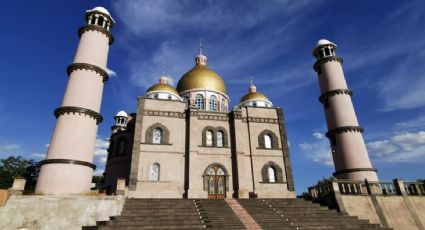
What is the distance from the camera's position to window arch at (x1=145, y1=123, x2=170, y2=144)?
24.0m

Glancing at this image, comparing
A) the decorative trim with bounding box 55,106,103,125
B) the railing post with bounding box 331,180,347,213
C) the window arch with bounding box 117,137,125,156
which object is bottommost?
the railing post with bounding box 331,180,347,213

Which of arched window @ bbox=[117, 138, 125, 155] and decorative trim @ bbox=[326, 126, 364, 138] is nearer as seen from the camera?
decorative trim @ bbox=[326, 126, 364, 138]

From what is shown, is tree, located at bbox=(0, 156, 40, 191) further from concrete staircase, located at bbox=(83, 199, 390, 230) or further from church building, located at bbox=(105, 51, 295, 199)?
concrete staircase, located at bbox=(83, 199, 390, 230)

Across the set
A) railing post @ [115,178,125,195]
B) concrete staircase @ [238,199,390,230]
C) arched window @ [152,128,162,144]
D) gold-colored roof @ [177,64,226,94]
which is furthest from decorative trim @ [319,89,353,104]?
railing post @ [115,178,125,195]

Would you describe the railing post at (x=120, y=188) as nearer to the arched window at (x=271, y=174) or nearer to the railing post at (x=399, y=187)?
the arched window at (x=271, y=174)

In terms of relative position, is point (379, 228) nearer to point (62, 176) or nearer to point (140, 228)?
point (140, 228)

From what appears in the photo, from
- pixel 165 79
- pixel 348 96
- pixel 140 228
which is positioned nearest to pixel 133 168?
pixel 140 228

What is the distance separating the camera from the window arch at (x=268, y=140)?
26.0 meters

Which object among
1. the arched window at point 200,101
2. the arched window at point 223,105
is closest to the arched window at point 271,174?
the arched window at point 223,105

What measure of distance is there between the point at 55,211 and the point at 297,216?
14.5 meters

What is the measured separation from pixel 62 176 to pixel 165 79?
1961 centimetres

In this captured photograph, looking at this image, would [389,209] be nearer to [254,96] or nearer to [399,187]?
[399,187]

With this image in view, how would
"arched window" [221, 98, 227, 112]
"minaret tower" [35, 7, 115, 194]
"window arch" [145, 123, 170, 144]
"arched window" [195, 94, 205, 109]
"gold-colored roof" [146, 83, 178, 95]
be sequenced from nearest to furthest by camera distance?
"minaret tower" [35, 7, 115, 194] → "window arch" [145, 123, 170, 144] → "gold-colored roof" [146, 83, 178, 95] → "arched window" [195, 94, 205, 109] → "arched window" [221, 98, 227, 112]

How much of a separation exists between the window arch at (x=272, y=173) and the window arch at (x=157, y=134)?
30.1ft
